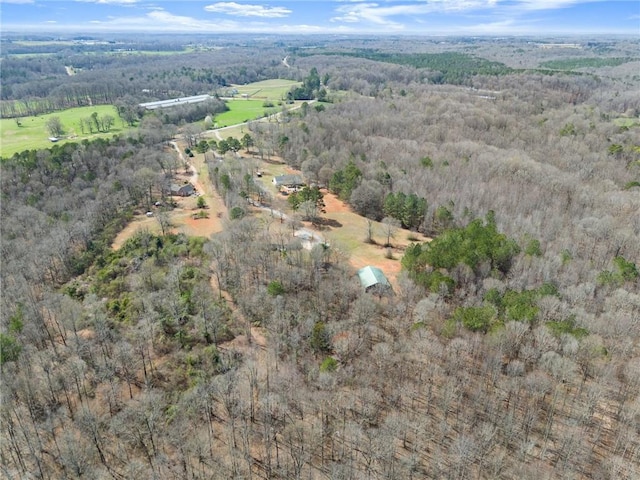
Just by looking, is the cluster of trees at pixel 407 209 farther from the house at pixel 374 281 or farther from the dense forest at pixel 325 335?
the house at pixel 374 281

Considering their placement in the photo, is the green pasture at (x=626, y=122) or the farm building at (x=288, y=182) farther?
the green pasture at (x=626, y=122)

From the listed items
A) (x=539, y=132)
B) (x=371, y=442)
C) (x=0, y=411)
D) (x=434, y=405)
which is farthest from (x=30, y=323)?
(x=539, y=132)

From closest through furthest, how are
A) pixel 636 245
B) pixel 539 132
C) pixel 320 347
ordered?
1. pixel 320 347
2. pixel 636 245
3. pixel 539 132

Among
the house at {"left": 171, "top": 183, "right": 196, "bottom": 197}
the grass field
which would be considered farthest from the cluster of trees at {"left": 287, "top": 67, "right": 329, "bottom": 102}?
the house at {"left": 171, "top": 183, "right": 196, "bottom": 197}

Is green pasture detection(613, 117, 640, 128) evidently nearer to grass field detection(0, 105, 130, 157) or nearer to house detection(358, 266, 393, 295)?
house detection(358, 266, 393, 295)

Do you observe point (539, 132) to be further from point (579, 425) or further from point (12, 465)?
point (12, 465)

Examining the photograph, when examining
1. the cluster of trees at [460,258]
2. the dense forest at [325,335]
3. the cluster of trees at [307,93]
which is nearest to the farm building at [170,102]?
the cluster of trees at [307,93]
